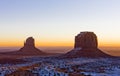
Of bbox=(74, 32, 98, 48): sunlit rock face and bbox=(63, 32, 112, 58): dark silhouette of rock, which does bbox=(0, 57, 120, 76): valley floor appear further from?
bbox=(74, 32, 98, 48): sunlit rock face

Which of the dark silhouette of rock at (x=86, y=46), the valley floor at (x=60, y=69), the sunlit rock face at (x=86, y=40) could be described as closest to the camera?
the valley floor at (x=60, y=69)

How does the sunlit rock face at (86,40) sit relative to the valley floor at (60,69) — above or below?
above

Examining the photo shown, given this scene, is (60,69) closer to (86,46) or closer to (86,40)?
(86,46)

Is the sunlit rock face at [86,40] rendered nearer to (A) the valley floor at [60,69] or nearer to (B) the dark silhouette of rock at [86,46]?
(B) the dark silhouette of rock at [86,46]

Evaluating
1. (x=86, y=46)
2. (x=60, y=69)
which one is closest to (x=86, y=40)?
(x=86, y=46)

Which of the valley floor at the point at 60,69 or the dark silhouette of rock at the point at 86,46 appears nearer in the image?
the valley floor at the point at 60,69

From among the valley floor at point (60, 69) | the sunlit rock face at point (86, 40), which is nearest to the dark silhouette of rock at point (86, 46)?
the sunlit rock face at point (86, 40)

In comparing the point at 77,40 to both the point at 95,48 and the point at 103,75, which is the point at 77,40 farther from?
the point at 103,75

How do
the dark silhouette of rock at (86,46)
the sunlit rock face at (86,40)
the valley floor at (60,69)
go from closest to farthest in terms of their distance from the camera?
1. the valley floor at (60,69)
2. the dark silhouette of rock at (86,46)
3. the sunlit rock face at (86,40)

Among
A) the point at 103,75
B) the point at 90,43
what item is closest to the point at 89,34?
the point at 90,43
